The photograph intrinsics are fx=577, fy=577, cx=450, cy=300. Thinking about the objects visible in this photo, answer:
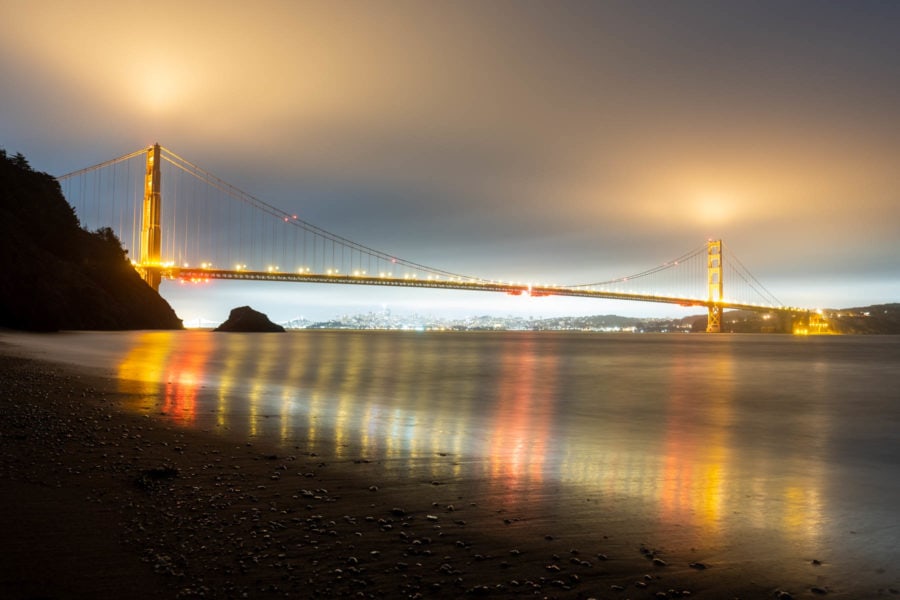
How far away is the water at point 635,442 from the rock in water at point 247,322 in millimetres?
53694

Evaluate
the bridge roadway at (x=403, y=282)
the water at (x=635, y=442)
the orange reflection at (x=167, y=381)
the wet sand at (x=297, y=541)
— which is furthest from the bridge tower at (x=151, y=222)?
the wet sand at (x=297, y=541)

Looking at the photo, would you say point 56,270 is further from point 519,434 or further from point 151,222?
point 519,434

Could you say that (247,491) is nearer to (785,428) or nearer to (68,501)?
(68,501)

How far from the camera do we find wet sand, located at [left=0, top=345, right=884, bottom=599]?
8.85 feet

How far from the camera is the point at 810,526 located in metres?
4.18

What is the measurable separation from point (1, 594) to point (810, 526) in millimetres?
4844

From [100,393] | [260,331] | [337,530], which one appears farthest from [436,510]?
[260,331]

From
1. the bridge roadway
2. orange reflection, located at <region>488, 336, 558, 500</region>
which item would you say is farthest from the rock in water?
orange reflection, located at <region>488, 336, 558, 500</region>

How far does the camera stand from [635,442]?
25.8 ft

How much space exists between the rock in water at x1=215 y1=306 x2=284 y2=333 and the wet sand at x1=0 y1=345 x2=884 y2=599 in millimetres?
67129

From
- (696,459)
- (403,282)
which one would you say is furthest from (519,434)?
(403,282)

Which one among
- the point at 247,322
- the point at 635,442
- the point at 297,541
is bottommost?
the point at 635,442

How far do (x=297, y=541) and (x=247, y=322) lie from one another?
229ft

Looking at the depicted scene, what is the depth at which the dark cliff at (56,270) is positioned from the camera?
31.4 metres
